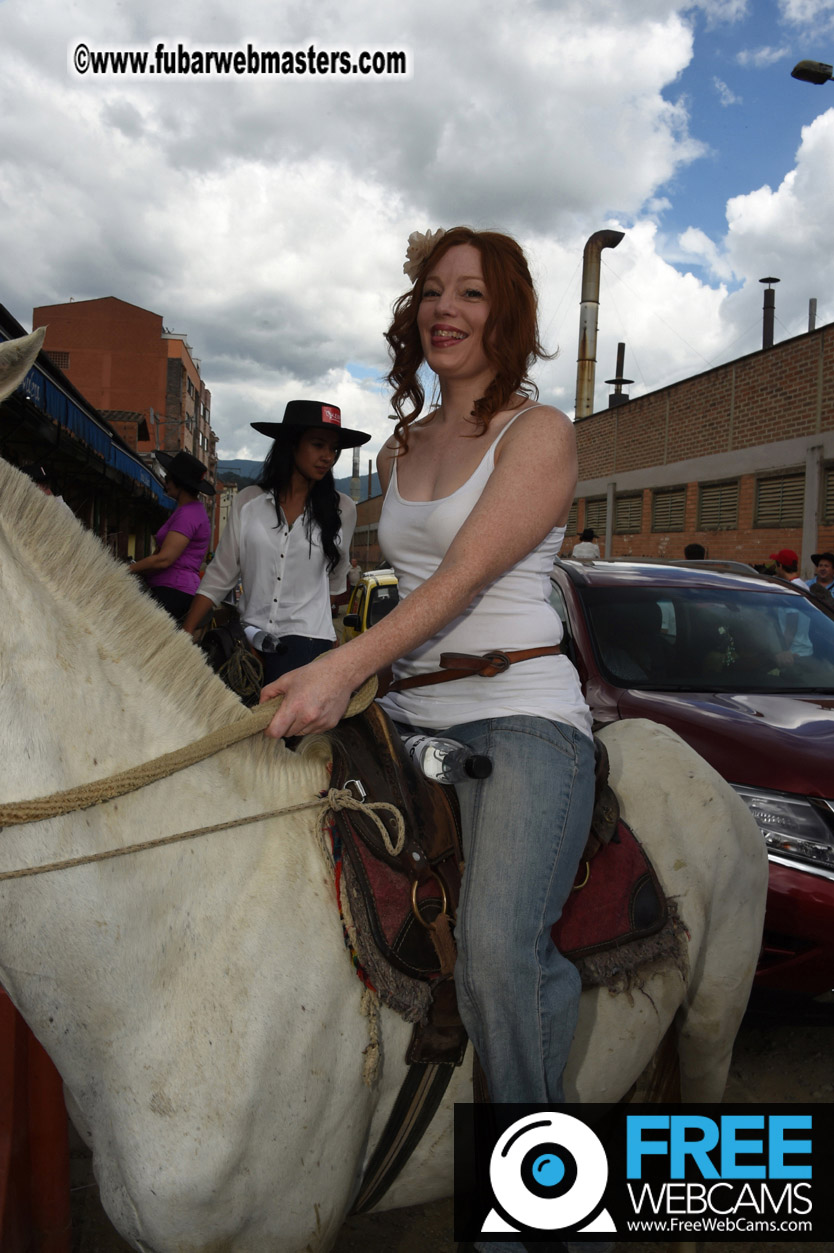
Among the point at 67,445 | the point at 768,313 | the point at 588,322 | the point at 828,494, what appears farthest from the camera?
the point at 768,313

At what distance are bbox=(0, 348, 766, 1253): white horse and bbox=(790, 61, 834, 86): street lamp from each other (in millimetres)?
10132

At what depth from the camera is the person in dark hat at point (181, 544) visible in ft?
17.7

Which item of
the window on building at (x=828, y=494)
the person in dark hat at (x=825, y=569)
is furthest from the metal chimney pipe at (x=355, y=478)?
the person in dark hat at (x=825, y=569)

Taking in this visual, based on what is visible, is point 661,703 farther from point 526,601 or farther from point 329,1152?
point 329,1152

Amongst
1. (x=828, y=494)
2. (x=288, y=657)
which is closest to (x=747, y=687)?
(x=288, y=657)

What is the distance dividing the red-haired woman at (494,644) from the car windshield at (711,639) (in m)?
2.58

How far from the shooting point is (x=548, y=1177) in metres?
1.83

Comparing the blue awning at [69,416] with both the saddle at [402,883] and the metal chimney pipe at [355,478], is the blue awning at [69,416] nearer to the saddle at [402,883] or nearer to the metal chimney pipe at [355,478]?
the saddle at [402,883]

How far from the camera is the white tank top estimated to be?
177 centimetres

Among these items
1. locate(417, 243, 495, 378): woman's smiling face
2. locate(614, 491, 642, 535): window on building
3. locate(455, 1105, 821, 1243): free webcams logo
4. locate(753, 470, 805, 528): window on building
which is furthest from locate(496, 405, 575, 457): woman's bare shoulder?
locate(614, 491, 642, 535): window on building

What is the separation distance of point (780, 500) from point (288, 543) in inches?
565

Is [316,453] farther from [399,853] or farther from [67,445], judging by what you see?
[67,445]

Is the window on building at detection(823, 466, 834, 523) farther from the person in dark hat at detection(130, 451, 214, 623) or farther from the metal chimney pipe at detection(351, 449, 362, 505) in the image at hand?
the metal chimney pipe at detection(351, 449, 362, 505)

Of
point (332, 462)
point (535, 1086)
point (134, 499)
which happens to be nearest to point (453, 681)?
point (535, 1086)
